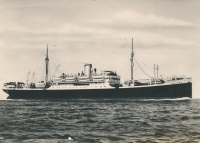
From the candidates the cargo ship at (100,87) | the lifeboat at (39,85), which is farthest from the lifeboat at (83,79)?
the lifeboat at (39,85)

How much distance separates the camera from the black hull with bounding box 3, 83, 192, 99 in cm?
4053

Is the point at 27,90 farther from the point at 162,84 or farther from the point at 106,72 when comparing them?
the point at 162,84

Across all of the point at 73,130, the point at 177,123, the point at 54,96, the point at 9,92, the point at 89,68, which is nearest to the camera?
the point at 73,130

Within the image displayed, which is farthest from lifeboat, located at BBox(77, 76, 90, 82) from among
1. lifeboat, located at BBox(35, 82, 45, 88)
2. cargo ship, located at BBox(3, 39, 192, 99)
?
lifeboat, located at BBox(35, 82, 45, 88)

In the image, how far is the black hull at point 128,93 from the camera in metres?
40.5

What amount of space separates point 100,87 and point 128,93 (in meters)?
4.91

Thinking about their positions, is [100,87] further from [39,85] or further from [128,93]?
[39,85]

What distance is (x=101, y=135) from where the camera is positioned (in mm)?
10961

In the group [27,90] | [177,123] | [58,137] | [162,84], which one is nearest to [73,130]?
[58,137]

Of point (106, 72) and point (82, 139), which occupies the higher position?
point (106, 72)

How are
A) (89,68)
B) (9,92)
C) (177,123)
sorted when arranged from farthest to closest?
(9,92)
(89,68)
(177,123)

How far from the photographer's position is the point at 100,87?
45031 millimetres

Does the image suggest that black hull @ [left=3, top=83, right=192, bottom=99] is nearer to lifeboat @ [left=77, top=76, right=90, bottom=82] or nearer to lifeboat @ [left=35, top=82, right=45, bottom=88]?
lifeboat @ [left=35, top=82, right=45, bottom=88]

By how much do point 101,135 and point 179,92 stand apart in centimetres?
3166
